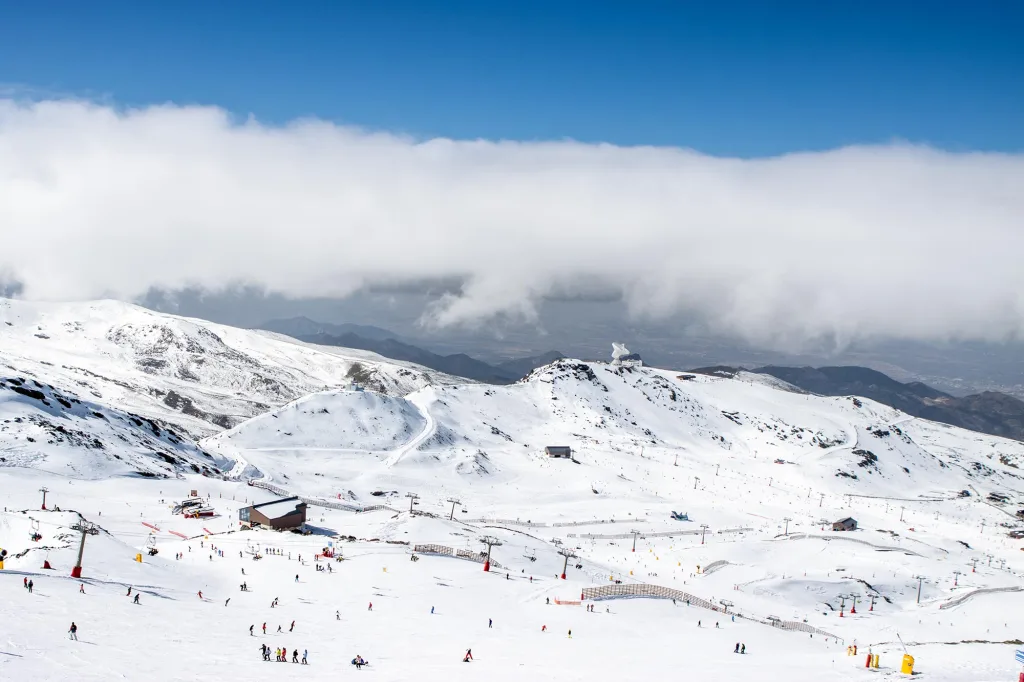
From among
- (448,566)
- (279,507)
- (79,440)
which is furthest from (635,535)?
(79,440)

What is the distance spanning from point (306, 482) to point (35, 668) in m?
98.9

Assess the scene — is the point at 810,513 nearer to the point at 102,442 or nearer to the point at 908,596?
the point at 908,596

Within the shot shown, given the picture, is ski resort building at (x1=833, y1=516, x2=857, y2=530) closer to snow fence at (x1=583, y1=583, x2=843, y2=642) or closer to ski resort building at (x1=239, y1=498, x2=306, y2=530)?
snow fence at (x1=583, y1=583, x2=843, y2=642)

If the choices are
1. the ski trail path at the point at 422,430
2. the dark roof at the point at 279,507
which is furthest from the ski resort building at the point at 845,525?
the dark roof at the point at 279,507

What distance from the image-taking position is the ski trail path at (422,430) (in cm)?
14762

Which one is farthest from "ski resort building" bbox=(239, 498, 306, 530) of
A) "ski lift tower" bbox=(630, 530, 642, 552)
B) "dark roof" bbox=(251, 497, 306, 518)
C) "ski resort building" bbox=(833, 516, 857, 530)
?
"ski resort building" bbox=(833, 516, 857, 530)

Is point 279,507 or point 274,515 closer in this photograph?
point 274,515

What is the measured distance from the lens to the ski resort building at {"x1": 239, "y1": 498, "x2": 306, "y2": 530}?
73938 mm

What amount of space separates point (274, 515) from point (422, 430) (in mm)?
92748

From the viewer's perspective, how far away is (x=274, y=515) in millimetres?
74750

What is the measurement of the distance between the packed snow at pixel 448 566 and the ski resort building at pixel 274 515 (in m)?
2.66

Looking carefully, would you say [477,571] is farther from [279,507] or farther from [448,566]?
[279,507]

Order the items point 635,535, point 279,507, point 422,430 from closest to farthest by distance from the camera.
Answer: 1. point 279,507
2. point 635,535
3. point 422,430

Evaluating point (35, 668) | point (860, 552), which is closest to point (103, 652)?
point (35, 668)
